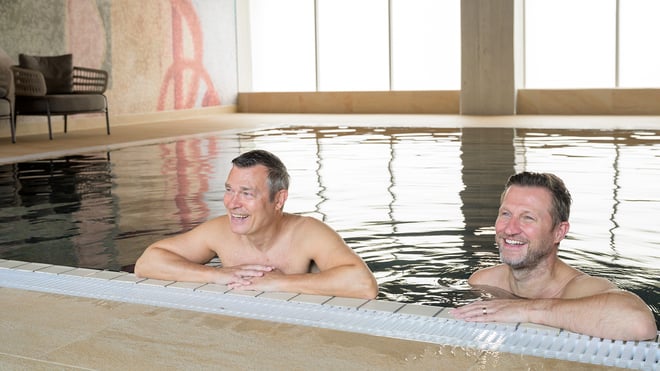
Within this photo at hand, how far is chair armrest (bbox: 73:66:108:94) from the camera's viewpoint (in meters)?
12.6

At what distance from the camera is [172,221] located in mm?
5879

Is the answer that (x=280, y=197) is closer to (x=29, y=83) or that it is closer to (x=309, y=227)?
(x=309, y=227)

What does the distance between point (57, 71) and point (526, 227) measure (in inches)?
415

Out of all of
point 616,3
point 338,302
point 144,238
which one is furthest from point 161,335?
point 616,3

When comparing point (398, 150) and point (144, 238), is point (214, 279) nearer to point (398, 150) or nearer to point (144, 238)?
point (144, 238)

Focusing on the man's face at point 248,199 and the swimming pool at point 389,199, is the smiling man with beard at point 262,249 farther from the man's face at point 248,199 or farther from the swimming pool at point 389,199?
the swimming pool at point 389,199

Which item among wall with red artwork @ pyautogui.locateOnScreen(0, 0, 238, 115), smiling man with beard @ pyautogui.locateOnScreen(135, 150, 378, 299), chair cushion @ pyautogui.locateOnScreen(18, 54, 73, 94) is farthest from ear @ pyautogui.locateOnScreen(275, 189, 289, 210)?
wall with red artwork @ pyautogui.locateOnScreen(0, 0, 238, 115)

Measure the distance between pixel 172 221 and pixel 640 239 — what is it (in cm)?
286

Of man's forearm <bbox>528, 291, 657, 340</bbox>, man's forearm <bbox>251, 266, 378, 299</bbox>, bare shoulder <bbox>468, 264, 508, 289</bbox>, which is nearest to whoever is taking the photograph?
man's forearm <bbox>528, 291, 657, 340</bbox>

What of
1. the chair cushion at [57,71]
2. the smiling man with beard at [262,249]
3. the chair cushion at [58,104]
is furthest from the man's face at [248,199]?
the chair cushion at [57,71]

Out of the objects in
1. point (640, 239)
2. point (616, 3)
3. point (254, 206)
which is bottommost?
point (640, 239)

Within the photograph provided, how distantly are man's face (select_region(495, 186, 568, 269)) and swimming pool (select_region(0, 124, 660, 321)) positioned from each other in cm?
73

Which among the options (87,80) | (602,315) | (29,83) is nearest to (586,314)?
(602,315)

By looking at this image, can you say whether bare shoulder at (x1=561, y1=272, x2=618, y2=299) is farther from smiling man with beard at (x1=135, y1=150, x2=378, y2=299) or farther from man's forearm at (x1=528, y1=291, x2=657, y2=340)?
smiling man with beard at (x1=135, y1=150, x2=378, y2=299)
